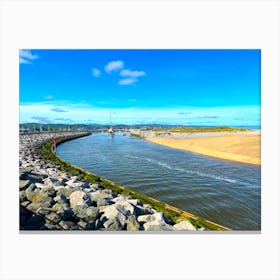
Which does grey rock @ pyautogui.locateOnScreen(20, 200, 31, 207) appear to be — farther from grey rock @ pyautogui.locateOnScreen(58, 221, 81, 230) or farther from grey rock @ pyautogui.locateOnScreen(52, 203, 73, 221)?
grey rock @ pyautogui.locateOnScreen(58, 221, 81, 230)

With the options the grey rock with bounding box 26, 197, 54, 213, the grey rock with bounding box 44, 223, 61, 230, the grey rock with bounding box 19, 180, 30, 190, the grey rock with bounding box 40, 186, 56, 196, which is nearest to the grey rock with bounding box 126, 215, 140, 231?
the grey rock with bounding box 44, 223, 61, 230

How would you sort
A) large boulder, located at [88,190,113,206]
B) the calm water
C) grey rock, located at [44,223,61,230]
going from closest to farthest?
1. grey rock, located at [44,223,61,230]
2. large boulder, located at [88,190,113,206]
3. the calm water

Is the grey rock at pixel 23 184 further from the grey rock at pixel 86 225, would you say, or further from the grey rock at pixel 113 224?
the grey rock at pixel 113 224

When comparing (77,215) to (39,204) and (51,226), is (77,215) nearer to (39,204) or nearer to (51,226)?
(51,226)

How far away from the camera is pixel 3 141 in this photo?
115 inches

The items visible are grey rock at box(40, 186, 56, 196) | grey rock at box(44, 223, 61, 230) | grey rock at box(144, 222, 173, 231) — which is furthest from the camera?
grey rock at box(40, 186, 56, 196)

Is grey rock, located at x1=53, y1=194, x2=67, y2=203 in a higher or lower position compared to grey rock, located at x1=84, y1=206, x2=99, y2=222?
higher

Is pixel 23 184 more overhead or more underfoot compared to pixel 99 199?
more overhead

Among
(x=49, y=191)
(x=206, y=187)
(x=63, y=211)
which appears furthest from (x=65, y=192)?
(x=206, y=187)
